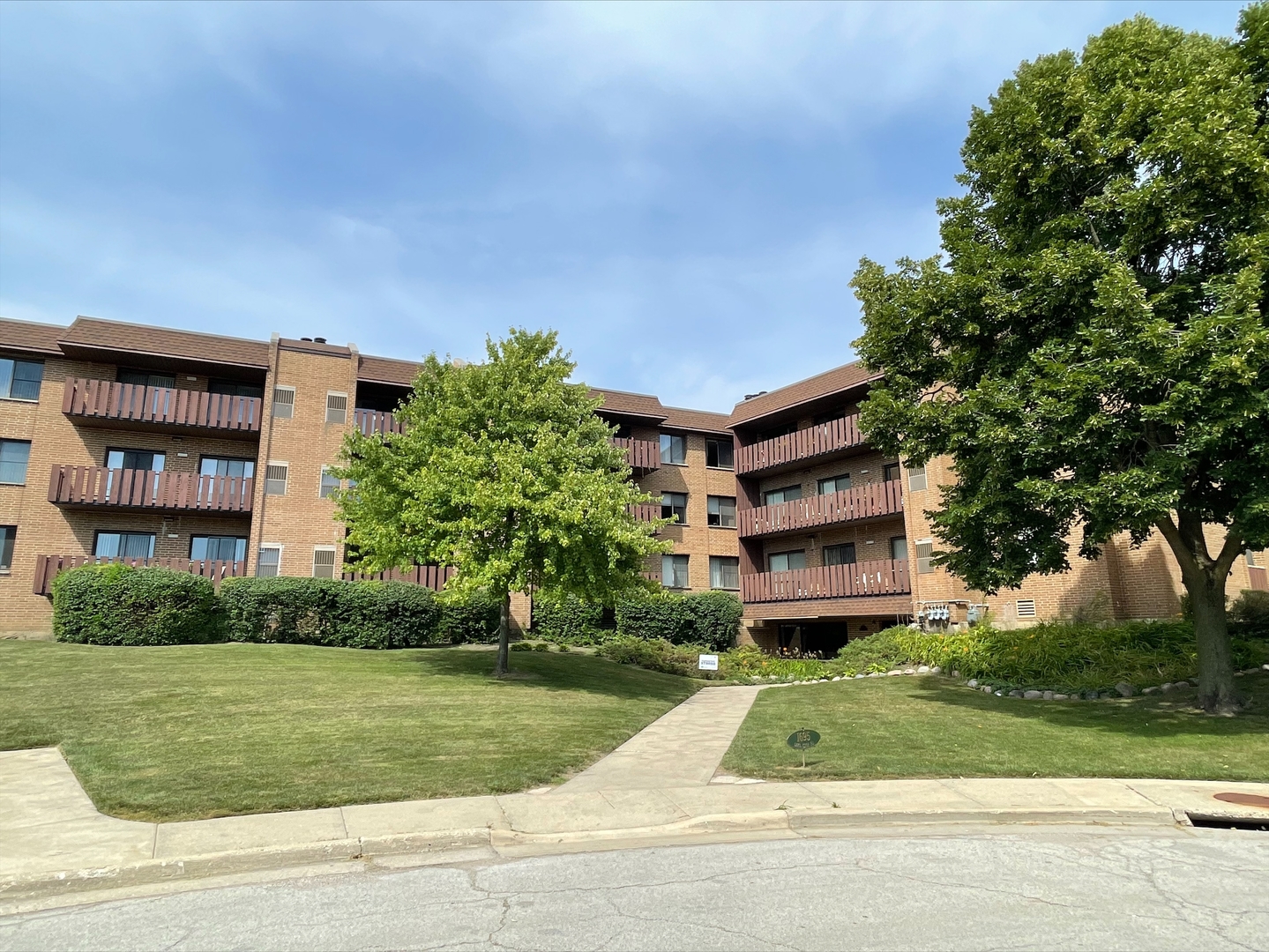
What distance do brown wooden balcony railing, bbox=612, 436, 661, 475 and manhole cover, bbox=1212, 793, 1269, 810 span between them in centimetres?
2348

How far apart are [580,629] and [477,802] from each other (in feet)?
65.6

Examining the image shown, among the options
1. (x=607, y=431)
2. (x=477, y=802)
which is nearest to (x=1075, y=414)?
(x=477, y=802)

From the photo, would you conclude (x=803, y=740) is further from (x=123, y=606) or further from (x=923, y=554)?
(x=123, y=606)

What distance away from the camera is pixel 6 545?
24.2 m

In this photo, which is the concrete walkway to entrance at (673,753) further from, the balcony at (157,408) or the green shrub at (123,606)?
the balcony at (157,408)

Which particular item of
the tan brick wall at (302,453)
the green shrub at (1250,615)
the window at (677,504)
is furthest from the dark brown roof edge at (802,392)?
the tan brick wall at (302,453)

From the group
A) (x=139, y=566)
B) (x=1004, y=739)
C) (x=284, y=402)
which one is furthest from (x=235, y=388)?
(x=1004, y=739)

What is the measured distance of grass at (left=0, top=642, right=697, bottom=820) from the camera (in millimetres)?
8844

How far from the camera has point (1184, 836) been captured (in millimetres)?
7742

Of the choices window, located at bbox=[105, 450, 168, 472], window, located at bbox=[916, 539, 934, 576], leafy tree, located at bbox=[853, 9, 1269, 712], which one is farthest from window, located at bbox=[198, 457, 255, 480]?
window, located at bbox=[916, 539, 934, 576]

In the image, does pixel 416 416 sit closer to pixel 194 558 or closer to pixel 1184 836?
pixel 194 558

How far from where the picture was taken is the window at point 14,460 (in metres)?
24.4

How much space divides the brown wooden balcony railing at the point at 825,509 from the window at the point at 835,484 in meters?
0.88

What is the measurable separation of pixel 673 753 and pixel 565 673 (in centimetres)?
864
